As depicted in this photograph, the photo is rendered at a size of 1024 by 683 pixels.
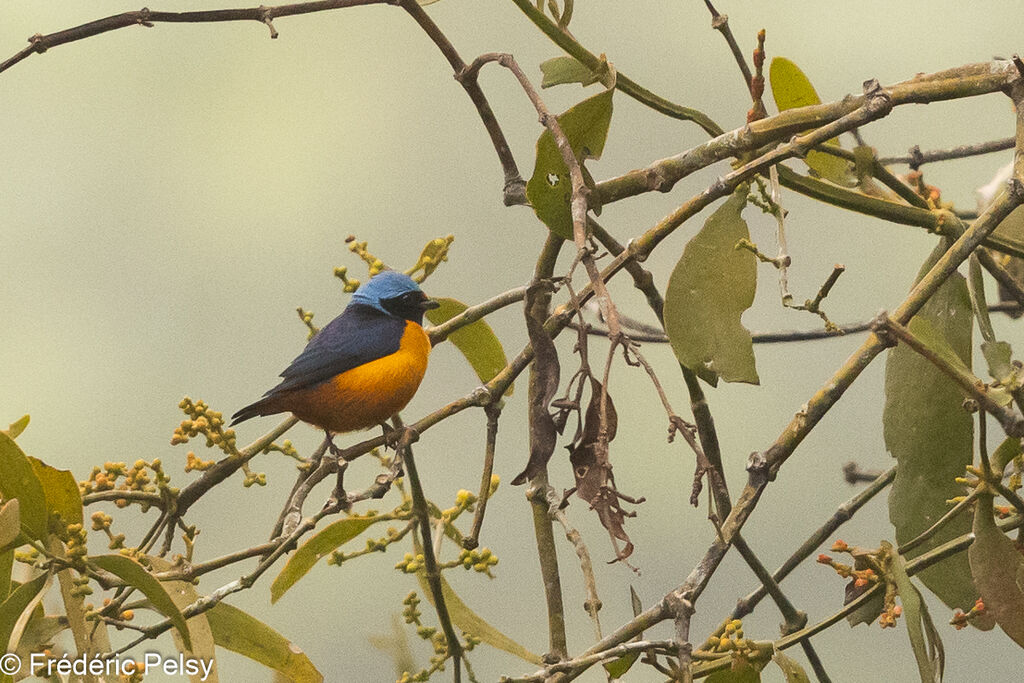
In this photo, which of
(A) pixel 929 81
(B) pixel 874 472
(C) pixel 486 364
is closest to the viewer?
(A) pixel 929 81

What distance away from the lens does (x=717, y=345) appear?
710mm

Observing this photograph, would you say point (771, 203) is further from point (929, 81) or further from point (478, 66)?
point (478, 66)

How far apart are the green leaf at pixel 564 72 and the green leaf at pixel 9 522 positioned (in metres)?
0.44

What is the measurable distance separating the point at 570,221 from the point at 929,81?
246 millimetres

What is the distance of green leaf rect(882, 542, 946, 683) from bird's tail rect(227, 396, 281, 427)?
570mm

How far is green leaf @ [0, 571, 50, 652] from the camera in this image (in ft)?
2.27

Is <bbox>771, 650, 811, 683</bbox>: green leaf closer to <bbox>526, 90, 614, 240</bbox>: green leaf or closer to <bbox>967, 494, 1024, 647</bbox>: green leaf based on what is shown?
<bbox>967, 494, 1024, 647</bbox>: green leaf

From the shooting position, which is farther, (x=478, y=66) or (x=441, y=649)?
(x=441, y=649)

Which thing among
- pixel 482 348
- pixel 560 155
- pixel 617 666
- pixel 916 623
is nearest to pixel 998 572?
pixel 916 623

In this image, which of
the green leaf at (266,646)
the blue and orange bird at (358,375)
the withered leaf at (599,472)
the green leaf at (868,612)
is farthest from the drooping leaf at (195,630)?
the green leaf at (868,612)

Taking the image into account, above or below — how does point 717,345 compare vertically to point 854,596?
above

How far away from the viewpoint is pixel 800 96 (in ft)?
2.91

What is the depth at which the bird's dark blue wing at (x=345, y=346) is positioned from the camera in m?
1.03

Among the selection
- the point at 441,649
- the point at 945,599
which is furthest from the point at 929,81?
the point at 441,649
